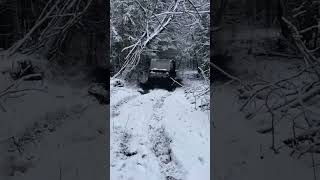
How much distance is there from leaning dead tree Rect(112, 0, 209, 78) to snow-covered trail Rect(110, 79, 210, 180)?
0.58m

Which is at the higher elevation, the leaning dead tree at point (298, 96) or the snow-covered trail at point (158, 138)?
the leaning dead tree at point (298, 96)

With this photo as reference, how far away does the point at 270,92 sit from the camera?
8.69ft

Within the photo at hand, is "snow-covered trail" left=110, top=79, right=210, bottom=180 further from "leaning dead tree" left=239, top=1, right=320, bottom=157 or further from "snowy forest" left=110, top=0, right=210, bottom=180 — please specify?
"leaning dead tree" left=239, top=1, right=320, bottom=157

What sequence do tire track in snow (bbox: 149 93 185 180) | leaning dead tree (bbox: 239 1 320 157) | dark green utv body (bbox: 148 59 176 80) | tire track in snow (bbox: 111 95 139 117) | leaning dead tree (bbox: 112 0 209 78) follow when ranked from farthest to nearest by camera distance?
dark green utv body (bbox: 148 59 176 80)
tire track in snow (bbox: 111 95 139 117)
leaning dead tree (bbox: 112 0 209 78)
tire track in snow (bbox: 149 93 185 180)
leaning dead tree (bbox: 239 1 320 157)

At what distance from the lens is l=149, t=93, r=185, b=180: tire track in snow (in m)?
3.18

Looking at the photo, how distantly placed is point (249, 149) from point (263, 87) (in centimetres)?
47

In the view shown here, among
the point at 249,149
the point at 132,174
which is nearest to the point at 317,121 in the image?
the point at 249,149

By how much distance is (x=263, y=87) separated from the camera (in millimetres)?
2666

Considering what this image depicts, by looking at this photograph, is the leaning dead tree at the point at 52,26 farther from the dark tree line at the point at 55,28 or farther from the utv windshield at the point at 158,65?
the utv windshield at the point at 158,65

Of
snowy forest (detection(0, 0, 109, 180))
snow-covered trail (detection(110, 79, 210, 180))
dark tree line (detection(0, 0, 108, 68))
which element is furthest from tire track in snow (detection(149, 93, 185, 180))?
dark tree line (detection(0, 0, 108, 68))

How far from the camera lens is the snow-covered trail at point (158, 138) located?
319cm

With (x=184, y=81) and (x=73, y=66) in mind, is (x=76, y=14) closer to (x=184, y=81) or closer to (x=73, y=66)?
(x=73, y=66)

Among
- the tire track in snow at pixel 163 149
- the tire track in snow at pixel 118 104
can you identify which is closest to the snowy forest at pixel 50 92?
the tire track in snow at pixel 163 149

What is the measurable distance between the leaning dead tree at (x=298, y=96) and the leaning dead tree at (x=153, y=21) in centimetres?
137
